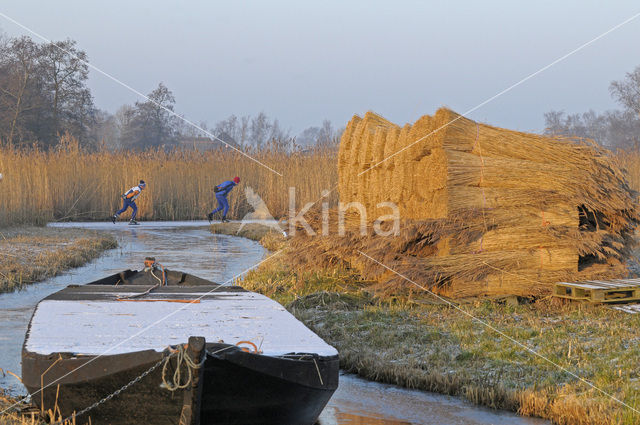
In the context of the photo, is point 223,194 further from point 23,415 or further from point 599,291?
point 23,415

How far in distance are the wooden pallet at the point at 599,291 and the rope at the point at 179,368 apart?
18.1ft

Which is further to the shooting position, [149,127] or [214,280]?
[149,127]

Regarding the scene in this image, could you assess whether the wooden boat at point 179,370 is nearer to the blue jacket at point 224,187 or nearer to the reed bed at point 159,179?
the reed bed at point 159,179

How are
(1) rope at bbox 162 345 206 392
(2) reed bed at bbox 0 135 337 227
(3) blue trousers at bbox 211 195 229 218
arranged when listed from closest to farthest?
(1) rope at bbox 162 345 206 392 → (2) reed bed at bbox 0 135 337 227 → (3) blue trousers at bbox 211 195 229 218

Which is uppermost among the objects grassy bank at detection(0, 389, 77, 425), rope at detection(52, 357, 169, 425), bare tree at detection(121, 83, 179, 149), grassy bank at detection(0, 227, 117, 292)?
bare tree at detection(121, 83, 179, 149)

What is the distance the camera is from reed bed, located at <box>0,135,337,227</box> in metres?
21.2

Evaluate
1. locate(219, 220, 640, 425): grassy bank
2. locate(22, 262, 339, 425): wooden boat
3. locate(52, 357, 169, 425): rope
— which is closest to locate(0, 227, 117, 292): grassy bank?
locate(219, 220, 640, 425): grassy bank

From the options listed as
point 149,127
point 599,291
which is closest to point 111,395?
point 599,291

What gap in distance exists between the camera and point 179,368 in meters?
4.42

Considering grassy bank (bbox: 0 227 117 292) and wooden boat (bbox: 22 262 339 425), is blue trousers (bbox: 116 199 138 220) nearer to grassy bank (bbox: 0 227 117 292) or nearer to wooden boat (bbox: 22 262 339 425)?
grassy bank (bbox: 0 227 117 292)

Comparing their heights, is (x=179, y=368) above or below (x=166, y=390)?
above

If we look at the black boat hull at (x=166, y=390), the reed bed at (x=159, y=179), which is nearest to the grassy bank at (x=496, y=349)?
the black boat hull at (x=166, y=390)

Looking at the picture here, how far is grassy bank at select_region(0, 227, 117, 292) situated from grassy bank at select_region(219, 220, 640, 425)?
4298 millimetres

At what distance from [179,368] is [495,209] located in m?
5.64
